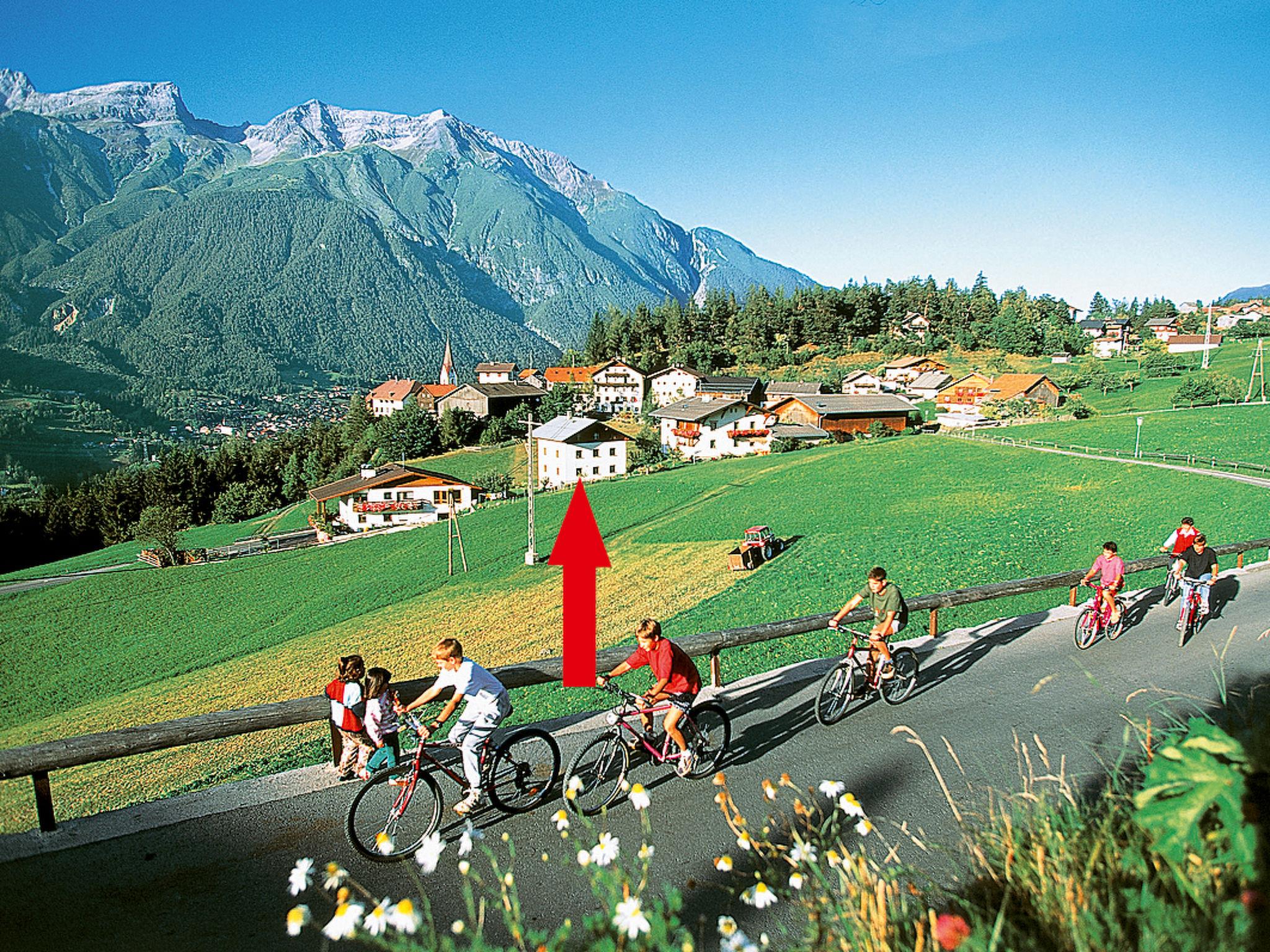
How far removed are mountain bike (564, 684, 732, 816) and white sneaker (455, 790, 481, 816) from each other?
739 mm

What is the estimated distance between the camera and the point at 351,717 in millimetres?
6375

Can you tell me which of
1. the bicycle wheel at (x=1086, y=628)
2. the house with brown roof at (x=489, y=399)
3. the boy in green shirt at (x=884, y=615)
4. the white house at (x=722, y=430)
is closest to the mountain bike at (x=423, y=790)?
the boy in green shirt at (x=884, y=615)

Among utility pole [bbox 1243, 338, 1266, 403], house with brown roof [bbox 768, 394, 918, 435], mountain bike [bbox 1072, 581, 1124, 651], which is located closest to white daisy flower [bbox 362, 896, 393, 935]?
mountain bike [bbox 1072, 581, 1124, 651]

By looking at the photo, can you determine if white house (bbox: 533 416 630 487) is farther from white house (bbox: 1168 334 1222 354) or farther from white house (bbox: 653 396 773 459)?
white house (bbox: 1168 334 1222 354)

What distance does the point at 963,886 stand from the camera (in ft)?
12.2

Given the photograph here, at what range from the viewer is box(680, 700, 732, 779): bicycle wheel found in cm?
665

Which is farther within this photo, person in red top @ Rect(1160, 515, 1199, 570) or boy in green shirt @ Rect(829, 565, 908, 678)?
person in red top @ Rect(1160, 515, 1199, 570)

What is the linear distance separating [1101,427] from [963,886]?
5816 centimetres

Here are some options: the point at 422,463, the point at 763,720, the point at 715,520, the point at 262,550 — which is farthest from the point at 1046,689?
the point at 422,463

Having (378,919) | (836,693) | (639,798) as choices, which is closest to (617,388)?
(836,693)

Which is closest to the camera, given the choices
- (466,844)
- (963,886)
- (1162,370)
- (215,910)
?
(963,886)

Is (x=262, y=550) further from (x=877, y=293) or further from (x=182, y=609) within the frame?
(x=877, y=293)

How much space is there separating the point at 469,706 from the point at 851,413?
74369 mm

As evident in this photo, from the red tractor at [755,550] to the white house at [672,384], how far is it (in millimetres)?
78526
